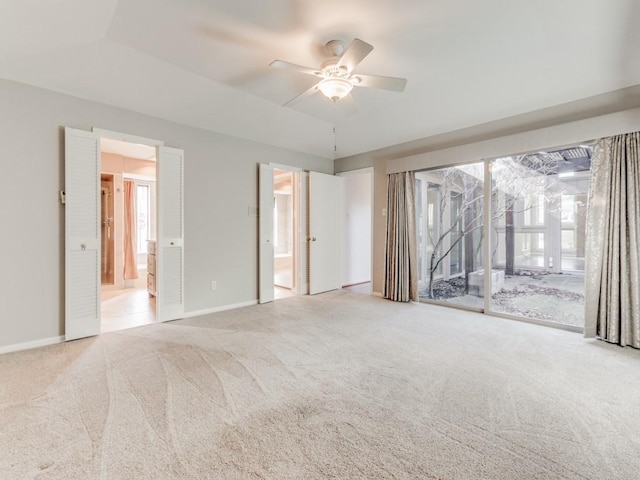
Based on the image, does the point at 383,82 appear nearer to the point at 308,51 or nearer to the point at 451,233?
the point at 308,51

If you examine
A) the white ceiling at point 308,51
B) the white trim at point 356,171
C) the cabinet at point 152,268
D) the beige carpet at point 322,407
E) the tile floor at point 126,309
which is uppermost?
the white ceiling at point 308,51

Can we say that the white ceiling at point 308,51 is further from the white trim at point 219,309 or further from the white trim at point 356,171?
the white trim at point 219,309

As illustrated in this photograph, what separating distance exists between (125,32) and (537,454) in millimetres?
3756

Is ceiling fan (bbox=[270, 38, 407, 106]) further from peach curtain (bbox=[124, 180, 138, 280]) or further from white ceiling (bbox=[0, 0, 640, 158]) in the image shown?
peach curtain (bbox=[124, 180, 138, 280])

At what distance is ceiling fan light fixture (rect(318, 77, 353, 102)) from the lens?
2398 millimetres

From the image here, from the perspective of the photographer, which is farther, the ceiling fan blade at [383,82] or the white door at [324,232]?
the white door at [324,232]

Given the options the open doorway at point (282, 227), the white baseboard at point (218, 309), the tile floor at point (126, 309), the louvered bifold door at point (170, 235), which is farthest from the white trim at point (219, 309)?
the open doorway at point (282, 227)

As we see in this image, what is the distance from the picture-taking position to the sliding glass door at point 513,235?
11.3 ft

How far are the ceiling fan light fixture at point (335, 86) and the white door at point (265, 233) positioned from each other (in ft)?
7.62

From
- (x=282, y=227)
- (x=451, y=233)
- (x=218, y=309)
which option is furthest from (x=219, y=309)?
(x=282, y=227)

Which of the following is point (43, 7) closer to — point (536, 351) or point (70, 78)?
point (70, 78)

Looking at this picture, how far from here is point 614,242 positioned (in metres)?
2.96

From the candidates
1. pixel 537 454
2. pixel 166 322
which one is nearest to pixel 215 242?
pixel 166 322

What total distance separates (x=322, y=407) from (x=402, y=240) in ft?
10.8
